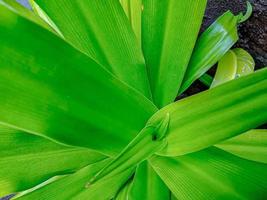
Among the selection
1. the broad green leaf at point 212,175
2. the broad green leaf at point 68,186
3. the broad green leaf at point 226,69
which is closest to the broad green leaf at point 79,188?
the broad green leaf at point 68,186

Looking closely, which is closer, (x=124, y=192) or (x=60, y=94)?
(x=60, y=94)

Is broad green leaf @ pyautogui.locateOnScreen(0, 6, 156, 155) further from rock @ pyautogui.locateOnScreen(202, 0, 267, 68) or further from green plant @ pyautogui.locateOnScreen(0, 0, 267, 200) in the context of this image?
rock @ pyautogui.locateOnScreen(202, 0, 267, 68)

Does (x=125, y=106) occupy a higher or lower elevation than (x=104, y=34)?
lower

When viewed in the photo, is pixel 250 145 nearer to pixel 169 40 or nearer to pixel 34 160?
pixel 169 40

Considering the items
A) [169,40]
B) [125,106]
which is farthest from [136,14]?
[125,106]

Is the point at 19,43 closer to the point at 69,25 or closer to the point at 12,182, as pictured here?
the point at 69,25

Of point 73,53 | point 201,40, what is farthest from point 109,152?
point 201,40

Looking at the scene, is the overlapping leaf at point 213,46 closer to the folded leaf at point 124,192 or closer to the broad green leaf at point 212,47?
the broad green leaf at point 212,47
